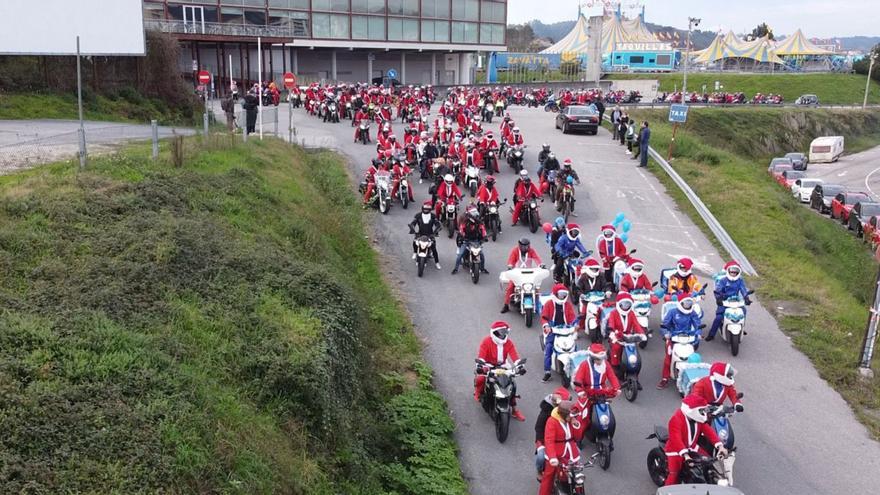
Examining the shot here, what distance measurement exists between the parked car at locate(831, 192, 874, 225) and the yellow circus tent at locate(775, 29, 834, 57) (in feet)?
264

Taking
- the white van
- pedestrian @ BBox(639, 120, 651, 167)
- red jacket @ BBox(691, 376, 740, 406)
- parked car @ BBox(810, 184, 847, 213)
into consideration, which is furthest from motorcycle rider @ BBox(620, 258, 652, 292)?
the white van

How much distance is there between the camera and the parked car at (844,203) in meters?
33.8

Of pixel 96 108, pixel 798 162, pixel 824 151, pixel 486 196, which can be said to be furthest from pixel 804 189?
pixel 96 108

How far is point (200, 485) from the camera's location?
6605 millimetres

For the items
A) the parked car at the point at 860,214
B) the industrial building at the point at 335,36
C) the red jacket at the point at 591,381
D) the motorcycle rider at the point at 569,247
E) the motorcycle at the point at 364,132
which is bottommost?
the parked car at the point at 860,214

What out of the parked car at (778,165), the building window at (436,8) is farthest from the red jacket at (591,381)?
the building window at (436,8)

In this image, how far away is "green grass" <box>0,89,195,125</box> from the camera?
94.6 ft

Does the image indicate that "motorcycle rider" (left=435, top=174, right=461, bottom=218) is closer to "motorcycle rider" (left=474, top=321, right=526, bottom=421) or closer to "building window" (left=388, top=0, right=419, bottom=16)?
"motorcycle rider" (left=474, top=321, right=526, bottom=421)

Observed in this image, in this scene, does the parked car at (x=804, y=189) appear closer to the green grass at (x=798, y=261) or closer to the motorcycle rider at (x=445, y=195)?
the green grass at (x=798, y=261)

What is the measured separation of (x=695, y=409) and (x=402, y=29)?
207 ft

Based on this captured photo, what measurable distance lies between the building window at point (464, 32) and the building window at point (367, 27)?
28.3 ft

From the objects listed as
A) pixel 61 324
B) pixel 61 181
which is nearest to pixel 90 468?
pixel 61 324

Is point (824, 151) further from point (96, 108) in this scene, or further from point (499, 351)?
point (499, 351)

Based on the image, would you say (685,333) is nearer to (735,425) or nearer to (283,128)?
(735,425)
